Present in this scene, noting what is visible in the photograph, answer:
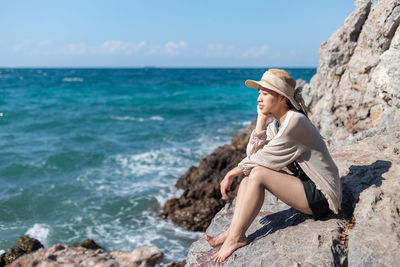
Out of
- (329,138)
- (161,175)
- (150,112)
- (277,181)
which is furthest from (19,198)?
(150,112)

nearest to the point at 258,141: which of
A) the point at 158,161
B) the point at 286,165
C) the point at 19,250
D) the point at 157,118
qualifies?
the point at 286,165

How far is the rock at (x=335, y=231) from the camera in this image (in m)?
3.34

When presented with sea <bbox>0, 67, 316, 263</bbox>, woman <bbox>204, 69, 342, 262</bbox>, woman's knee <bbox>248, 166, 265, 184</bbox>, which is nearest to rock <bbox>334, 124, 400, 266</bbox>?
woman <bbox>204, 69, 342, 262</bbox>

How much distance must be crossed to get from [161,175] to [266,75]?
32.1ft

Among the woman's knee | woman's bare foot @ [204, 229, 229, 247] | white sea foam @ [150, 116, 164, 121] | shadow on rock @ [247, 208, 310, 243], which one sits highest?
the woman's knee

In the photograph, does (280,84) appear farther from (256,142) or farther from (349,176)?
(349,176)

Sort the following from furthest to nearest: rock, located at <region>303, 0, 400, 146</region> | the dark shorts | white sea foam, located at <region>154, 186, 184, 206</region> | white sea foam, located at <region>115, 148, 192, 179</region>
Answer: white sea foam, located at <region>115, 148, 192, 179</region> → white sea foam, located at <region>154, 186, 184, 206</region> → rock, located at <region>303, 0, 400, 146</region> → the dark shorts

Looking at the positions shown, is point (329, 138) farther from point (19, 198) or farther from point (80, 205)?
point (19, 198)

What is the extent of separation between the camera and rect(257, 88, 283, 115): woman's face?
362 cm

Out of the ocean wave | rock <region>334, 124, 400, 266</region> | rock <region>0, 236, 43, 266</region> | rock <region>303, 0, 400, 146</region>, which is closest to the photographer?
rock <region>334, 124, 400, 266</region>

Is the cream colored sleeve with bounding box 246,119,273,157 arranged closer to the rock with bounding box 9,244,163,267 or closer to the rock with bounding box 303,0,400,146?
the rock with bounding box 303,0,400,146

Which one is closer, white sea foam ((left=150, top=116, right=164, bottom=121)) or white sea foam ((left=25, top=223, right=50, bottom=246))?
white sea foam ((left=25, top=223, right=50, bottom=246))

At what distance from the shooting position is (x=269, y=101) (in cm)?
366

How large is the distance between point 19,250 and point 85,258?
210cm
